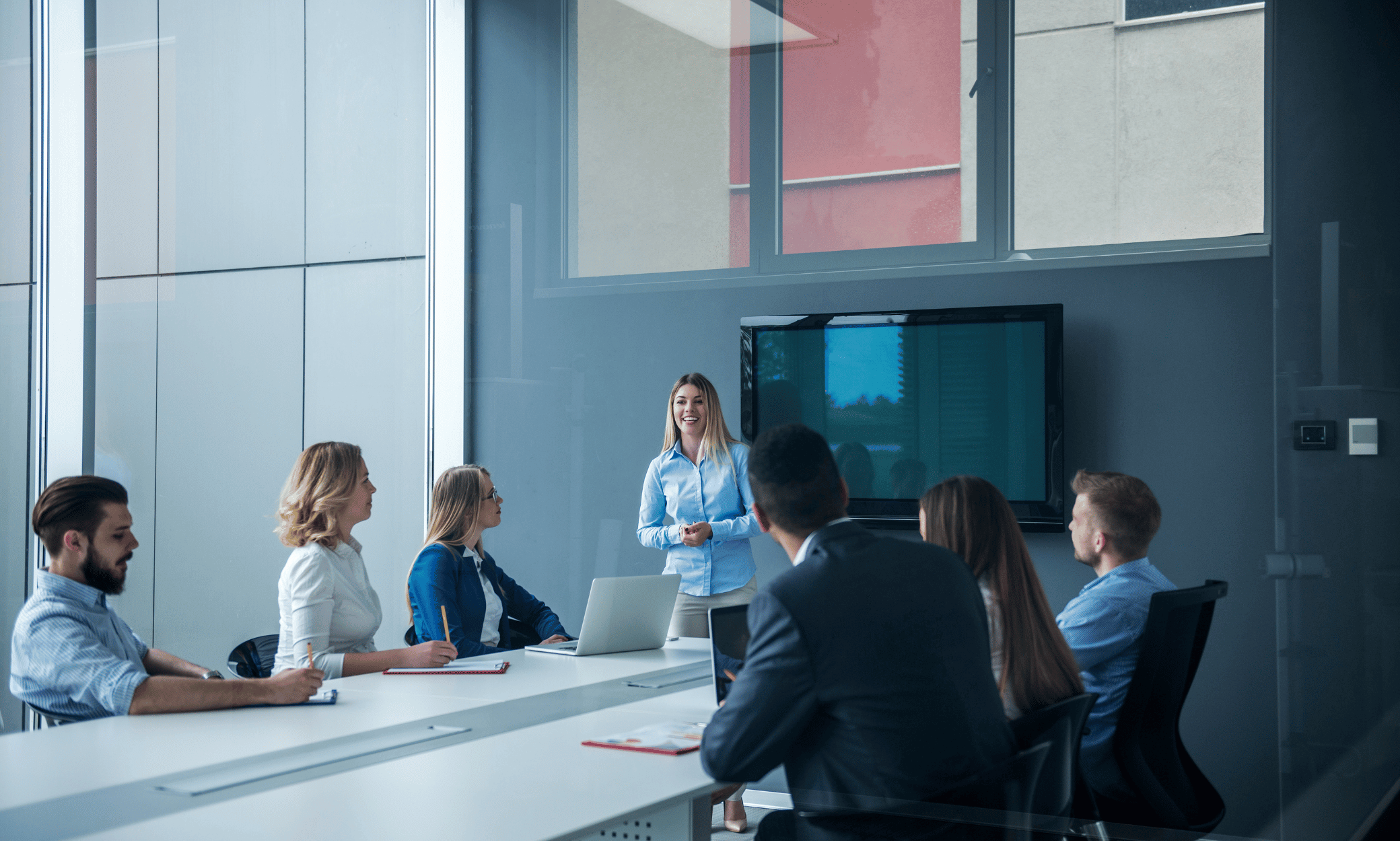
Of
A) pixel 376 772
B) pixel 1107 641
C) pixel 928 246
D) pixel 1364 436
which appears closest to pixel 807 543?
pixel 376 772

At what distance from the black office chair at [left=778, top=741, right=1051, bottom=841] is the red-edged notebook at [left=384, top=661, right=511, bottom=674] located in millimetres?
1331

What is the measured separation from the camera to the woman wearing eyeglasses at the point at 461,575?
344 cm

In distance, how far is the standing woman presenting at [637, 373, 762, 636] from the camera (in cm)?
431

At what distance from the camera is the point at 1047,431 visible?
13.8 feet

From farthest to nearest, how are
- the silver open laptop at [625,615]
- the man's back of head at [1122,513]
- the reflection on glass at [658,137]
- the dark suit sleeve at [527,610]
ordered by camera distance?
the reflection on glass at [658,137] < the dark suit sleeve at [527,610] < the silver open laptop at [625,615] < the man's back of head at [1122,513]

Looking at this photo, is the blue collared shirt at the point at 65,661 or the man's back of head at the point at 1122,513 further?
the man's back of head at the point at 1122,513

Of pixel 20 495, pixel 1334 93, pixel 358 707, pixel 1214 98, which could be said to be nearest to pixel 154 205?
pixel 20 495

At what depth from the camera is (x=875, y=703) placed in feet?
6.07

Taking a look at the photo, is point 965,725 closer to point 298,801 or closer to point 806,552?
point 806,552

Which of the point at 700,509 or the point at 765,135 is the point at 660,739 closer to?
the point at 700,509

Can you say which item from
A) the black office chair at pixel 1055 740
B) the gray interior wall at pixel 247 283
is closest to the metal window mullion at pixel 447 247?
the gray interior wall at pixel 247 283

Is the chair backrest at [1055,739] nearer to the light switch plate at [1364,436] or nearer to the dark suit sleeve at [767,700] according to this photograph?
the dark suit sleeve at [767,700]

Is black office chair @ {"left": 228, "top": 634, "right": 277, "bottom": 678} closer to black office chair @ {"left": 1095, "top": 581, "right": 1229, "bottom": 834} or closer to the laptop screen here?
the laptop screen

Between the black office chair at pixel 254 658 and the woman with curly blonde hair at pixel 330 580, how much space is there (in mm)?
23
